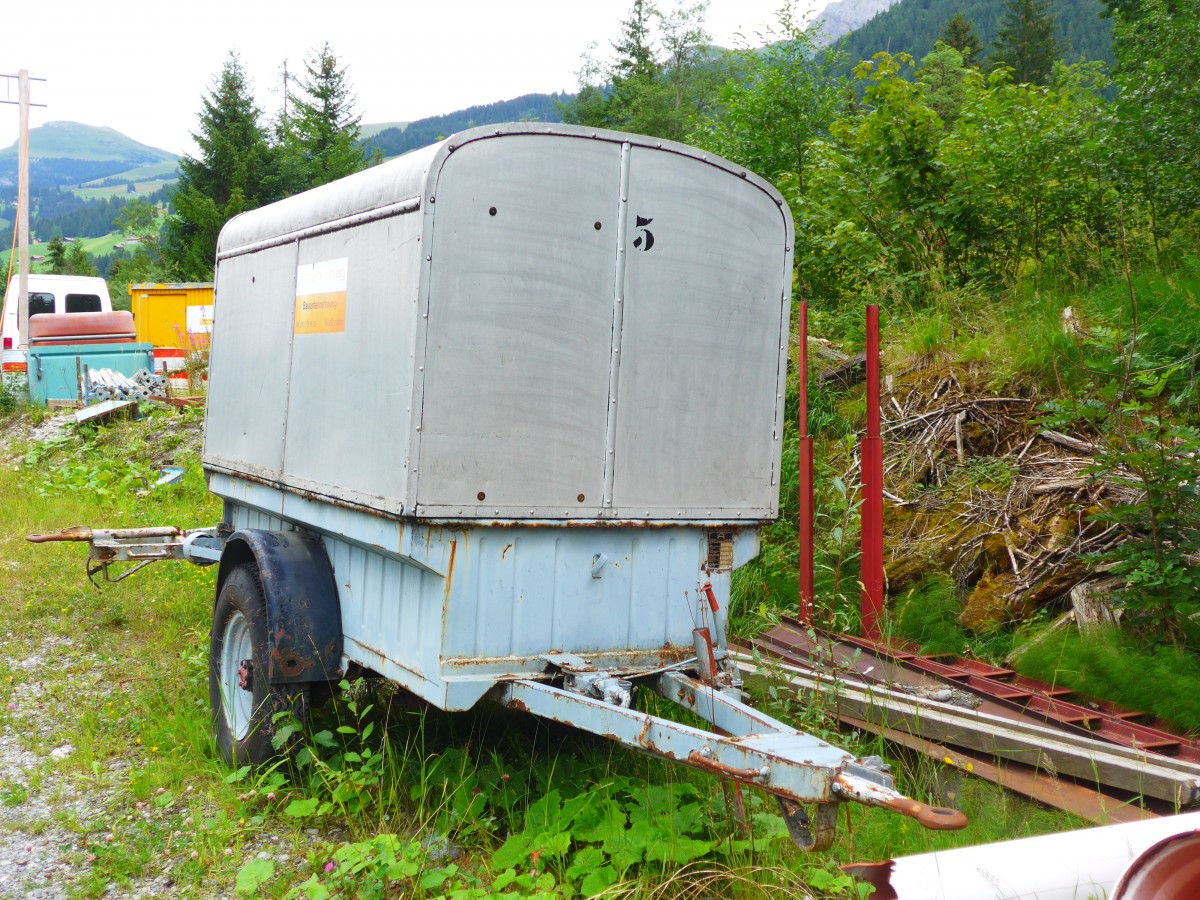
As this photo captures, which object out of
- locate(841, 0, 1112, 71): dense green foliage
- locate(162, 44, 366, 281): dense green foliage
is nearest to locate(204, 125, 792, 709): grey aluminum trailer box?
locate(162, 44, 366, 281): dense green foliage

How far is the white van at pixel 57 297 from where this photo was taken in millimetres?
21562

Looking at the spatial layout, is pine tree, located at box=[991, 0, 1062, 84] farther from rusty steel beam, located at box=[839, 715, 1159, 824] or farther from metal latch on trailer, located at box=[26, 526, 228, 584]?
rusty steel beam, located at box=[839, 715, 1159, 824]

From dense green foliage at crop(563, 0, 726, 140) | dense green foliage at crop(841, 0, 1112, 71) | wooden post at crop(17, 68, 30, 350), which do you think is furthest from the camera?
dense green foliage at crop(841, 0, 1112, 71)

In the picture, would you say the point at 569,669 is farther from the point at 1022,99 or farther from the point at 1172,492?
the point at 1022,99

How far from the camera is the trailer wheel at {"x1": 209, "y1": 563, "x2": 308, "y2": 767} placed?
456 cm

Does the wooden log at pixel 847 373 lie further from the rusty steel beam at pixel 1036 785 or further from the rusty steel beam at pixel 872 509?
the rusty steel beam at pixel 1036 785

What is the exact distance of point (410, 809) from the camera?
14.5 ft

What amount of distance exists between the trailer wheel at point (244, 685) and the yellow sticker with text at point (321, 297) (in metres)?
1.21

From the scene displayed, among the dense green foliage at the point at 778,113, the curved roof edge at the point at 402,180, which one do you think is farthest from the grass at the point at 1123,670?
the dense green foliage at the point at 778,113

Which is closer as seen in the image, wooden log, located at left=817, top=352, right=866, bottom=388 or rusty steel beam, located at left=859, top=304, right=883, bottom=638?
rusty steel beam, located at left=859, top=304, right=883, bottom=638

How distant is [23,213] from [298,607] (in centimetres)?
2261

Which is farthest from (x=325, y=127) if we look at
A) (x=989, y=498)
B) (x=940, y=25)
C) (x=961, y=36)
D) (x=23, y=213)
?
(x=940, y=25)

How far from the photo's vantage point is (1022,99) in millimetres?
9430

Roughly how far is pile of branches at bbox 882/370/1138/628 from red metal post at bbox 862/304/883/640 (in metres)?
0.77
